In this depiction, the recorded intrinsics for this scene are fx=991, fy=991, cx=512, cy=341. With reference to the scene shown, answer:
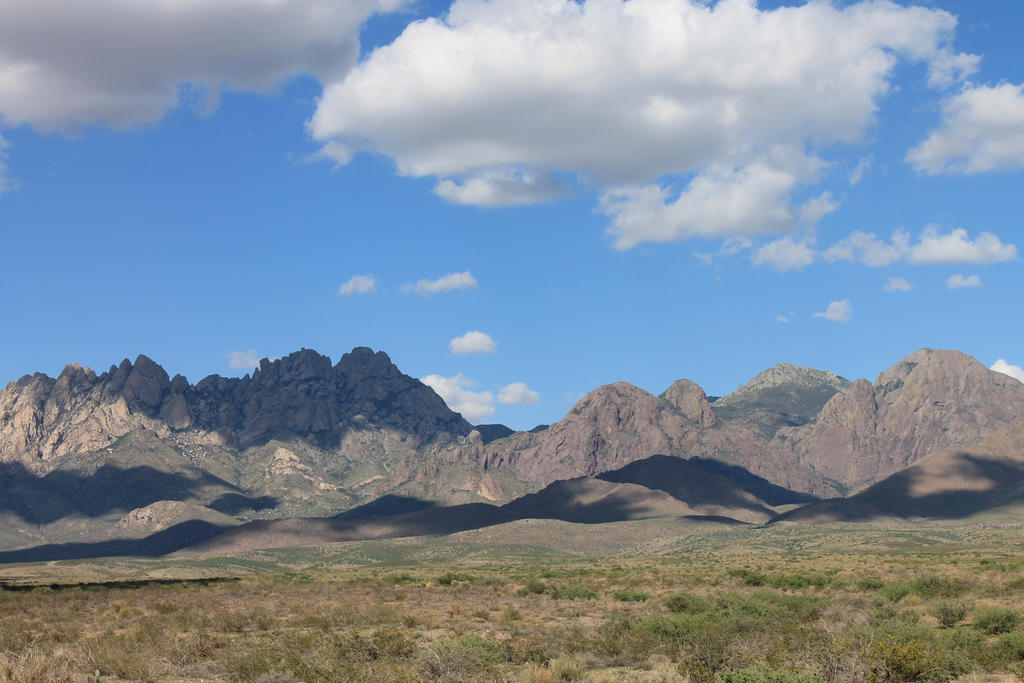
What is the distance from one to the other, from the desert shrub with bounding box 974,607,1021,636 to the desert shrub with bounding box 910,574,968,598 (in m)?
11.4

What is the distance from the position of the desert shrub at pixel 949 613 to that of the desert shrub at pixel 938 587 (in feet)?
26.1

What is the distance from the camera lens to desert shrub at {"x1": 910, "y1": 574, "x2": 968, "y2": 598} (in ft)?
161

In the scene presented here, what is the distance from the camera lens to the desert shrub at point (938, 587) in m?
49.2

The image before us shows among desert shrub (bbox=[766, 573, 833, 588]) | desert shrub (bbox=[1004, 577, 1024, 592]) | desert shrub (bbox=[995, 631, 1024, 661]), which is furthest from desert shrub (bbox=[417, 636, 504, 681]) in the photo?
desert shrub (bbox=[766, 573, 833, 588])

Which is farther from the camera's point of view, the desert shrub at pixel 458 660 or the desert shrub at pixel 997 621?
the desert shrub at pixel 997 621

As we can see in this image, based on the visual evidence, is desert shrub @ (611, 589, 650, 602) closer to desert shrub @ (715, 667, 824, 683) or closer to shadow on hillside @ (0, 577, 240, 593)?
desert shrub @ (715, 667, 824, 683)

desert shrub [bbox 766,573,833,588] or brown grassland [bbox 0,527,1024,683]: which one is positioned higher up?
brown grassland [bbox 0,527,1024,683]

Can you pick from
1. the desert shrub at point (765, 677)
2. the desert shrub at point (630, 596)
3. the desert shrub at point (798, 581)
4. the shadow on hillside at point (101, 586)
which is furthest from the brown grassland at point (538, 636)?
the shadow on hillside at point (101, 586)

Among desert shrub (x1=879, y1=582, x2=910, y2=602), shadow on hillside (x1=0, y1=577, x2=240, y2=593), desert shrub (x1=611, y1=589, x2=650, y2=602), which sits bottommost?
shadow on hillside (x1=0, y1=577, x2=240, y2=593)

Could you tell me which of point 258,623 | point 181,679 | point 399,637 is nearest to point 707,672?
point 399,637

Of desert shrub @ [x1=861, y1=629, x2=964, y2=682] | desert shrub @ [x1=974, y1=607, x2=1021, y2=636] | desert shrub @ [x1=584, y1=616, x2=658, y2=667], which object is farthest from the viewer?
desert shrub @ [x1=974, y1=607, x2=1021, y2=636]

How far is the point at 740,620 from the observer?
37.6 metres

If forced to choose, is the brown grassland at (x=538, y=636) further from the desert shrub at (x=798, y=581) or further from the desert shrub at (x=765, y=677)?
the desert shrub at (x=798, y=581)

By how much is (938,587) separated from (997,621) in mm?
14964
